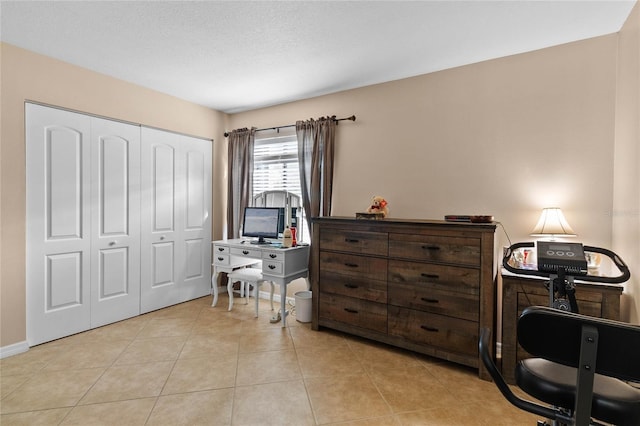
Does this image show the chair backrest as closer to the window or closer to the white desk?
the white desk

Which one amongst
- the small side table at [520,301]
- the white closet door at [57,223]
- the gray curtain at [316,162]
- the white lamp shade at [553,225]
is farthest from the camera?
the gray curtain at [316,162]

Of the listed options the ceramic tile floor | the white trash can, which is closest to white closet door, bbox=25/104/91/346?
the ceramic tile floor

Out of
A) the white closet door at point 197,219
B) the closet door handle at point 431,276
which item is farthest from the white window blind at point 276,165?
the closet door handle at point 431,276

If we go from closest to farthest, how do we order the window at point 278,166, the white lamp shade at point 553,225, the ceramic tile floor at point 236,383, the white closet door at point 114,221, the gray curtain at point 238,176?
the ceramic tile floor at point 236,383 → the white lamp shade at point 553,225 → the white closet door at point 114,221 → the window at point 278,166 → the gray curtain at point 238,176

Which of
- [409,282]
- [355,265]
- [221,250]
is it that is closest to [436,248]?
[409,282]

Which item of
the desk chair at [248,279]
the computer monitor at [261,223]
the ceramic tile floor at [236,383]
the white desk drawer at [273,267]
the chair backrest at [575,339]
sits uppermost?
the computer monitor at [261,223]

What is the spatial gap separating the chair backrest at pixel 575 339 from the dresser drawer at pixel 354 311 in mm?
1866

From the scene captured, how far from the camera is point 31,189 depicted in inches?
111

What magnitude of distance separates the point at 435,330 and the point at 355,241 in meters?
1.03

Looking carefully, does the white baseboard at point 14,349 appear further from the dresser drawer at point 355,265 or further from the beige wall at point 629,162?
the beige wall at point 629,162

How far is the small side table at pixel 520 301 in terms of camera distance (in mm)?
2119

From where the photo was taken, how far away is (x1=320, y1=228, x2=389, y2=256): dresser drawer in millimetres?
2887

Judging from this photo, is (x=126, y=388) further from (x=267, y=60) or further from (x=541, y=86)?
(x=541, y=86)

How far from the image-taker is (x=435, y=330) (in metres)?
2.60
